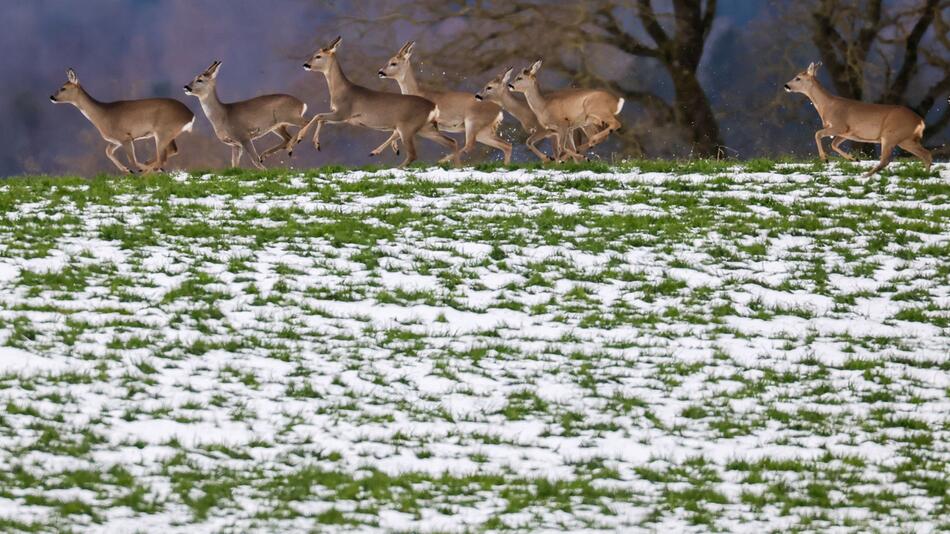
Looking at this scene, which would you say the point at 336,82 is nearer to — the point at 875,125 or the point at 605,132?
the point at 605,132

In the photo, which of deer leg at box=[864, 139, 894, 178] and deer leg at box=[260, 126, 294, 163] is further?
deer leg at box=[260, 126, 294, 163]

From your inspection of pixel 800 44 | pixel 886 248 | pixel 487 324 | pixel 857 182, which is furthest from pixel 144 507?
pixel 800 44

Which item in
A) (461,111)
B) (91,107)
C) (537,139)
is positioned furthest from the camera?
(537,139)

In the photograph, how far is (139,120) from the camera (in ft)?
73.8

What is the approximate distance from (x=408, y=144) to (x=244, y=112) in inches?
109

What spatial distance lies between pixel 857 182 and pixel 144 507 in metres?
15.0

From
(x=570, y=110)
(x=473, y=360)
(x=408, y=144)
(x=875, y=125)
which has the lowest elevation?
(x=473, y=360)

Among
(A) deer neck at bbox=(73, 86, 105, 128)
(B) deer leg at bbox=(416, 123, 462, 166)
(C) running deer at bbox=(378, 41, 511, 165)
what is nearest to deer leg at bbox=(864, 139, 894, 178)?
(C) running deer at bbox=(378, 41, 511, 165)

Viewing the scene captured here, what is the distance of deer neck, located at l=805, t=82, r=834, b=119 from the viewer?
2259 cm

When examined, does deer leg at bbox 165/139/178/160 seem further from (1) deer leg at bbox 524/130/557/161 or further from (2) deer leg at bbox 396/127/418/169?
(1) deer leg at bbox 524/130/557/161

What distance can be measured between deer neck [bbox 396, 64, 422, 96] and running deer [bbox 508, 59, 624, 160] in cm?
192

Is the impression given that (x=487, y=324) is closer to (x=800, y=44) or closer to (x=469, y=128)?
(x=469, y=128)

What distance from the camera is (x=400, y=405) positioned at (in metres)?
11.2

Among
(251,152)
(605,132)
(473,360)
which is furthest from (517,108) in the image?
(473,360)
